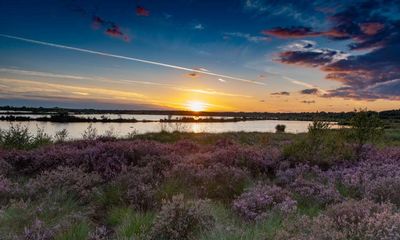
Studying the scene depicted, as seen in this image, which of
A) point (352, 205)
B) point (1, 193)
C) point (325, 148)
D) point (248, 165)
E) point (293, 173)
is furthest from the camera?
point (325, 148)

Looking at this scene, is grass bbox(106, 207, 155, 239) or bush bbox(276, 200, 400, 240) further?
grass bbox(106, 207, 155, 239)

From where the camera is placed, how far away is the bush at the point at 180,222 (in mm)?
5438

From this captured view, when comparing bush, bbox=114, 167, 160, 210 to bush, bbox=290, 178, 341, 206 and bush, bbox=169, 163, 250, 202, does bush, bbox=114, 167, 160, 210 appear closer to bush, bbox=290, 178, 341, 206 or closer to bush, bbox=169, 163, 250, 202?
bush, bbox=169, 163, 250, 202

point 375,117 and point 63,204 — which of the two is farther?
point 375,117

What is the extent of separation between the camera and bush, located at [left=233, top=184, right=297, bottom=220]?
6.50 metres

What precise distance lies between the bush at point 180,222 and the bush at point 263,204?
109cm

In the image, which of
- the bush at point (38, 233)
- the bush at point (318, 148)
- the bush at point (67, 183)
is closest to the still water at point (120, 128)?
the bush at point (67, 183)

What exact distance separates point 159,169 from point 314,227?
6.08 metres

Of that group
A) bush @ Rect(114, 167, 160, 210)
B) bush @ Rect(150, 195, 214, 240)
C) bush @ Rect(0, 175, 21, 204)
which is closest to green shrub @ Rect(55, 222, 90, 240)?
bush @ Rect(150, 195, 214, 240)

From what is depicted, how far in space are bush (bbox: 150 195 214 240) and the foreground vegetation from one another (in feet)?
0.05

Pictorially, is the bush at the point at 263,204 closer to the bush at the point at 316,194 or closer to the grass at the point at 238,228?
the grass at the point at 238,228

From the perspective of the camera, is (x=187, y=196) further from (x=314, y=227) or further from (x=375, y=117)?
(x=375, y=117)

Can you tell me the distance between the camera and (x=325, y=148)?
13203 millimetres

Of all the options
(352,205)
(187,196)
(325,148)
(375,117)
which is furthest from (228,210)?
(375,117)
